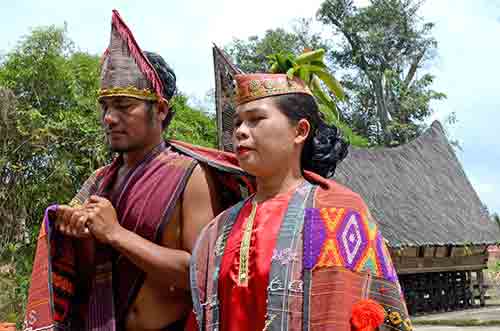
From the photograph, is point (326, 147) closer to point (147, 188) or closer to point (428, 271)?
point (147, 188)

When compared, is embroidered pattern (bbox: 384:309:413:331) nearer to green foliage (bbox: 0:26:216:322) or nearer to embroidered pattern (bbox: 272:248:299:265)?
embroidered pattern (bbox: 272:248:299:265)

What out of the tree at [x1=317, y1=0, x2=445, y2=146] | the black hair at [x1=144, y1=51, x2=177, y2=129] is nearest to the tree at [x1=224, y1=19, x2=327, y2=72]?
the tree at [x1=317, y1=0, x2=445, y2=146]

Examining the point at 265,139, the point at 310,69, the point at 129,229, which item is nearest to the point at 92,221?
the point at 129,229

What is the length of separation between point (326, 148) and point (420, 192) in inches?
703

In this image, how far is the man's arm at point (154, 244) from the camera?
2.45 metres

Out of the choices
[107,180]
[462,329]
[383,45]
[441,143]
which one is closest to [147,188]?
[107,180]

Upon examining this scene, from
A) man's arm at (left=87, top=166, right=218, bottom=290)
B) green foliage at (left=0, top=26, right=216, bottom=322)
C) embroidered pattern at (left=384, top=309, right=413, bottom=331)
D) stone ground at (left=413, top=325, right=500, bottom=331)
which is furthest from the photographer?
stone ground at (left=413, top=325, right=500, bottom=331)

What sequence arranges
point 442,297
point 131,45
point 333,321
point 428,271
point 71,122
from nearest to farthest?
1. point 333,321
2. point 131,45
3. point 71,122
4. point 428,271
5. point 442,297

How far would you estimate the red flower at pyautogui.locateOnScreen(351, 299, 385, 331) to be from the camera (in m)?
2.17

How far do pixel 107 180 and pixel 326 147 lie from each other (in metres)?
0.83

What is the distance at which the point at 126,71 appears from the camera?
8.92 ft

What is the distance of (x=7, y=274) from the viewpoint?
1196 centimetres

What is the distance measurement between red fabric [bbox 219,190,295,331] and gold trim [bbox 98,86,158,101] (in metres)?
0.57

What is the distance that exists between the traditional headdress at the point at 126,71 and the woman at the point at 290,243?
33 centimetres
